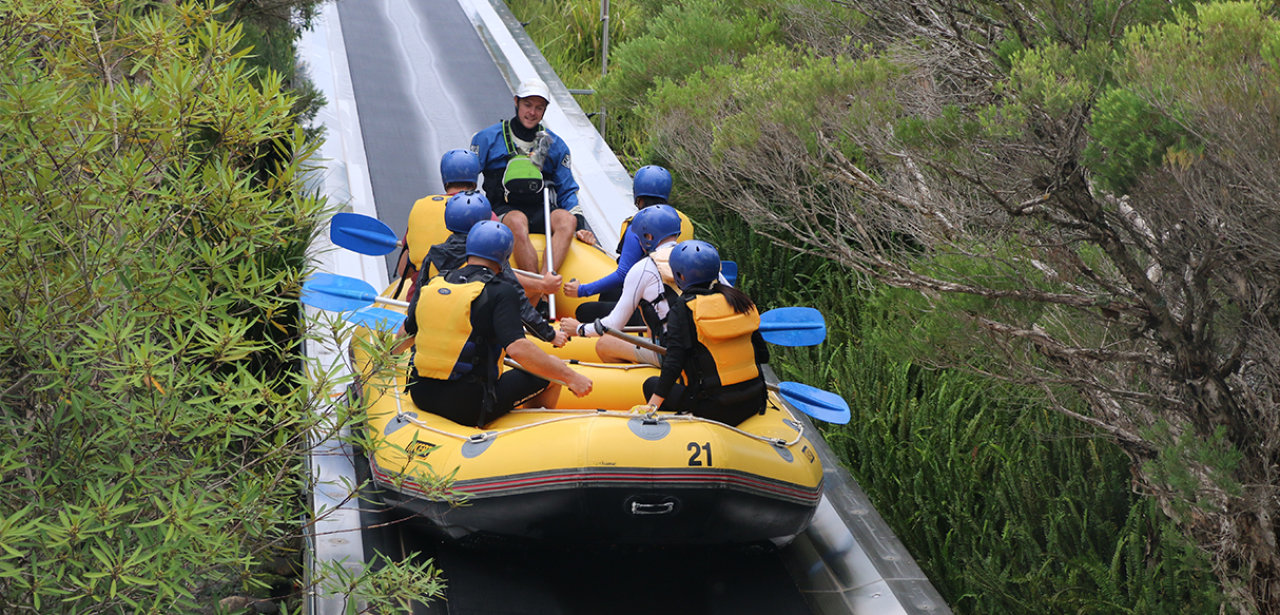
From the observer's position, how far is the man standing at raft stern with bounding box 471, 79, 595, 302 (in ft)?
21.5

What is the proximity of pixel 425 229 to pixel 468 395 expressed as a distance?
1625 mm

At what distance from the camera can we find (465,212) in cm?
515

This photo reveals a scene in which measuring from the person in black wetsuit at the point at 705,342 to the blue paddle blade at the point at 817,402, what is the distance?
0.43 meters

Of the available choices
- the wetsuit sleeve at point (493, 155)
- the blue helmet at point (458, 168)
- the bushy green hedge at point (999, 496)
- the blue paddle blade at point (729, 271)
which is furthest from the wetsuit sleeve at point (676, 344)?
the wetsuit sleeve at point (493, 155)

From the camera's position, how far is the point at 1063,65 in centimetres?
312

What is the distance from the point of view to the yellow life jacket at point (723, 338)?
441 cm

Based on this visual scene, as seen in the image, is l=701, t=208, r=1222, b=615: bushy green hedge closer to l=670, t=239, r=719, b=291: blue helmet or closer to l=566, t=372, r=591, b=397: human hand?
l=670, t=239, r=719, b=291: blue helmet

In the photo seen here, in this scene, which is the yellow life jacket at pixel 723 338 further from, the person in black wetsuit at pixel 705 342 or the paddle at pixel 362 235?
the paddle at pixel 362 235

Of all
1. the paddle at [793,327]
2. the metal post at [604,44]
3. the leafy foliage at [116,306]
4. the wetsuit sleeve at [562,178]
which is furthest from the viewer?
the metal post at [604,44]

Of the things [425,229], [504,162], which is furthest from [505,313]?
[504,162]

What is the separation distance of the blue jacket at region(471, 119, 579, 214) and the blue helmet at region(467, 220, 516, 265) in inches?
81.2

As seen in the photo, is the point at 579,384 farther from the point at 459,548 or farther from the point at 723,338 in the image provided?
the point at 459,548

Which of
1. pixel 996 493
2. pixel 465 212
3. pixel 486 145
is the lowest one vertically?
pixel 996 493

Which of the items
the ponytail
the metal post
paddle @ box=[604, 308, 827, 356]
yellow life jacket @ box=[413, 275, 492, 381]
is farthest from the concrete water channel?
the ponytail
